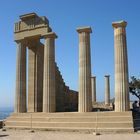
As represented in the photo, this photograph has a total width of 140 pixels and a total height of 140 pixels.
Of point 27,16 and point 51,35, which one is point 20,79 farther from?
point 27,16

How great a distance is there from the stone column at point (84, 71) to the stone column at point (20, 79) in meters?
9.46

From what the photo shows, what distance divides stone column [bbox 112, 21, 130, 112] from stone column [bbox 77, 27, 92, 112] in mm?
3578

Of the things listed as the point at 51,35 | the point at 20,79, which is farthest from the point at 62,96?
the point at 51,35

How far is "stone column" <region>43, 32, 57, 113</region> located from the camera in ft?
122

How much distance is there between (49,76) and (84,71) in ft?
16.5

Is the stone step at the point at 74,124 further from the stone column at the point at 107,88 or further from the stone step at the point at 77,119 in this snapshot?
the stone column at the point at 107,88

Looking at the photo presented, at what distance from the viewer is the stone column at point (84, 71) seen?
34375 millimetres

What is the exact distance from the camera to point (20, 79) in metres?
40.8

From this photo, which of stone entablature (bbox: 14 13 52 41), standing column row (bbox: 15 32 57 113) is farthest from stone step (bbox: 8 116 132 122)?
stone entablature (bbox: 14 13 52 41)

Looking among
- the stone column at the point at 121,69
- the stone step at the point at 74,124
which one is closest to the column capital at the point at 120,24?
the stone column at the point at 121,69

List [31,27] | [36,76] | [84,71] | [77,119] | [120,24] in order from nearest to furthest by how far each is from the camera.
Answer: [77,119], [120,24], [84,71], [31,27], [36,76]

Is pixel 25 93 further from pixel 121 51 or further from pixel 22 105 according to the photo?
pixel 121 51

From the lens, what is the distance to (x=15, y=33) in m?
42.1

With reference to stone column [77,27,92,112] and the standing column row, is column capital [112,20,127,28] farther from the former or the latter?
the standing column row
